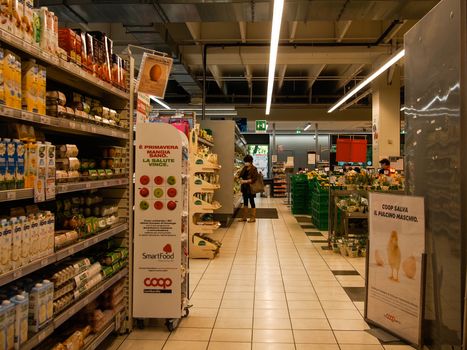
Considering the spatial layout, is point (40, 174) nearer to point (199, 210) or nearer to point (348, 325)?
point (348, 325)

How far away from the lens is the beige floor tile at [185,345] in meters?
3.56

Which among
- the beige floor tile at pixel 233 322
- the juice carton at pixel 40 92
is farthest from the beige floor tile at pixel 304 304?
the juice carton at pixel 40 92

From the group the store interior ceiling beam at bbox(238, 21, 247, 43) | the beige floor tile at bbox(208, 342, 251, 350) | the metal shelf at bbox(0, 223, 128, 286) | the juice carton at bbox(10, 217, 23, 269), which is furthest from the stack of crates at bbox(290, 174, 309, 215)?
the juice carton at bbox(10, 217, 23, 269)

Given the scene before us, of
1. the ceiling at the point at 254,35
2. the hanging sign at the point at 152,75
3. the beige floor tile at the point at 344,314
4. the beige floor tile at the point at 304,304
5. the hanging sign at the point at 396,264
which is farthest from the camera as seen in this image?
the ceiling at the point at 254,35

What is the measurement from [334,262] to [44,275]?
5.05 m

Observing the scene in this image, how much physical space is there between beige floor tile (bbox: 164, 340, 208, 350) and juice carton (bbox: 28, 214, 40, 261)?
65.2 inches

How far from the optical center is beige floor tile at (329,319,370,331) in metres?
4.03

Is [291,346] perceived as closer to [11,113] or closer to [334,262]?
[11,113]

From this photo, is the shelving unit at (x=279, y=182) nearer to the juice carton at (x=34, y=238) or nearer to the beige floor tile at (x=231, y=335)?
the beige floor tile at (x=231, y=335)

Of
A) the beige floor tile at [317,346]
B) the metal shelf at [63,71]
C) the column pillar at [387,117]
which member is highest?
the column pillar at [387,117]

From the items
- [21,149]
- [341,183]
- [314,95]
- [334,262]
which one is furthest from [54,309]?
[314,95]

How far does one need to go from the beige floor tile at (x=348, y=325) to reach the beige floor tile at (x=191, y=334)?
1.19 m

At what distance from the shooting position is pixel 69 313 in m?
2.73

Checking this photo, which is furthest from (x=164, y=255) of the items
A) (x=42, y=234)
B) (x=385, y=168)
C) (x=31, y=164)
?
(x=385, y=168)
